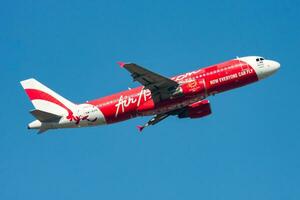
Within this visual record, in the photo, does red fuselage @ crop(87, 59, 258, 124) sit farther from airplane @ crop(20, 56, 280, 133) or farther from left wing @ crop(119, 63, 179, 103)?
left wing @ crop(119, 63, 179, 103)

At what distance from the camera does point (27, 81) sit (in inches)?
3344

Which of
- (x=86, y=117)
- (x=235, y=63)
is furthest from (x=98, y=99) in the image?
(x=235, y=63)

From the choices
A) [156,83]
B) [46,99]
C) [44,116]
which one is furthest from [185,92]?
[46,99]

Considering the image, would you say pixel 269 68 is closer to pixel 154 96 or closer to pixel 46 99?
pixel 154 96

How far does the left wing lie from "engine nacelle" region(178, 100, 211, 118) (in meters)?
6.24

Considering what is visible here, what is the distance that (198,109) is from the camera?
8444 centimetres

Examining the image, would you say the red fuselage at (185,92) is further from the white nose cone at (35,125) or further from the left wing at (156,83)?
the white nose cone at (35,125)

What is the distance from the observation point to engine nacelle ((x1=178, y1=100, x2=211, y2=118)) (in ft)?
277

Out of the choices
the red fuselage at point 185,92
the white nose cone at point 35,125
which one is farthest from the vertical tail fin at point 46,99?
the red fuselage at point 185,92

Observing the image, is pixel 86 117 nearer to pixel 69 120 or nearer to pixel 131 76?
pixel 69 120

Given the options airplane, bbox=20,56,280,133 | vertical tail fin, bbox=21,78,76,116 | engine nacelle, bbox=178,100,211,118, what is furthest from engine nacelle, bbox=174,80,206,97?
vertical tail fin, bbox=21,78,76,116

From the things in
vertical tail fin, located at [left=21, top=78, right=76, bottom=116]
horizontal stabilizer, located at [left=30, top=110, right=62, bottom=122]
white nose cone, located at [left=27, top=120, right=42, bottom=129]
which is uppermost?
vertical tail fin, located at [left=21, top=78, right=76, bottom=116]

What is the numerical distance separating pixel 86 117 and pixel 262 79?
73.5 ft

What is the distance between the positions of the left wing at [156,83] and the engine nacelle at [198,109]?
6245mm
